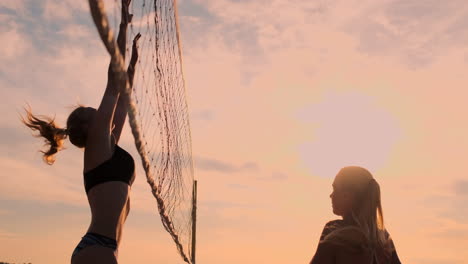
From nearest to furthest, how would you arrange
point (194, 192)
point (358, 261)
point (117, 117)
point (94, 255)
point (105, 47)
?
point (358, 261)
point (105, 47)
point (94, 255)
point (117, 117)
point (194, 192)

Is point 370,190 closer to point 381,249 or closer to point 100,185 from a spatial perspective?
point 381,249

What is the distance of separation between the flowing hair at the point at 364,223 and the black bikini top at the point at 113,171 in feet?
5.69

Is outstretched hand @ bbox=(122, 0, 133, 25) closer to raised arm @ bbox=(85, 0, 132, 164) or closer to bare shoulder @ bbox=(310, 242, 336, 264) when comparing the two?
raised arm @ bbox=(85, 0, 132, 164)

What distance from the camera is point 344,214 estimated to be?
4508 millimetres

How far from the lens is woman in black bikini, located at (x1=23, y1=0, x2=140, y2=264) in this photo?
5.11 metres

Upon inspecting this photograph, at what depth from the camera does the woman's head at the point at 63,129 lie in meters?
5.39

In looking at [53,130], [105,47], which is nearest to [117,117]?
[53,130]

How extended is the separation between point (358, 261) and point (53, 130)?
2708mm

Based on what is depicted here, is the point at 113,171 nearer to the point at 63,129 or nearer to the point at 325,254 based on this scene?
the point at 63,129

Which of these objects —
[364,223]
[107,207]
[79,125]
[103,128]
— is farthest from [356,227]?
[79,125]

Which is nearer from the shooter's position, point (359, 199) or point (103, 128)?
point (359, 199)

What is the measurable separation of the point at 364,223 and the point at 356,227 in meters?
0.08

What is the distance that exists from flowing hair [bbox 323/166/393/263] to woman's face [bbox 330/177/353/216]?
3 centimetres

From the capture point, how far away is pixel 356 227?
4.36 m
